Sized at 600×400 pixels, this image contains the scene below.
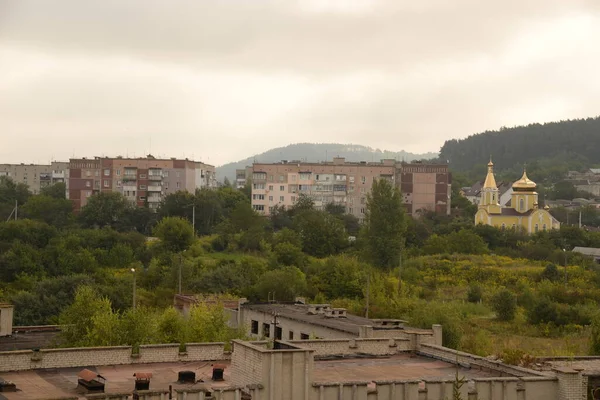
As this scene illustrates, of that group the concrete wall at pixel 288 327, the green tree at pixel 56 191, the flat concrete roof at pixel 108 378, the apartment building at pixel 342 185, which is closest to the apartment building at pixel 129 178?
the green tree at pixel 56 191

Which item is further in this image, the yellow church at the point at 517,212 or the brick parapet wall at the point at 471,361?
the yellow church at the point at 517,212

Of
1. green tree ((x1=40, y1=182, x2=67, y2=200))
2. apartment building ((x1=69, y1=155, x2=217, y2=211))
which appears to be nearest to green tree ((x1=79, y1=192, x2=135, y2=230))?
apartment building ((x1=69, y1=155, x2=217, y2=211))

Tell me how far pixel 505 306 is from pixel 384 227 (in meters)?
19.3

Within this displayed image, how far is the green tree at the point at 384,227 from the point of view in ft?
255

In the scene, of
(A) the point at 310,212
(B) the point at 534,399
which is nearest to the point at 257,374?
(B) the point at 534,399

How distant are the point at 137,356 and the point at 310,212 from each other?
73.6m

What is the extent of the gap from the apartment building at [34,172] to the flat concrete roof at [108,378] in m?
134

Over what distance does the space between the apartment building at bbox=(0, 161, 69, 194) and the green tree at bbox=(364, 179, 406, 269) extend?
84.9m

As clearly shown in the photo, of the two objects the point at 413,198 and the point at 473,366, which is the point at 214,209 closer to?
the point at 413,198

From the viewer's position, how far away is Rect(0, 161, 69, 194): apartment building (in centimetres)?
15662

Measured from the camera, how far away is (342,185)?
4651 inches

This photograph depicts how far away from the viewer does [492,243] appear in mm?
98938

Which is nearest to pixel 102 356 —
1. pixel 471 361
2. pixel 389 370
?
pixel 389 370

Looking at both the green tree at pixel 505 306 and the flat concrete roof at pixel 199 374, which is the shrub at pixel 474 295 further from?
the flat concrete roof at pixel 199 374
